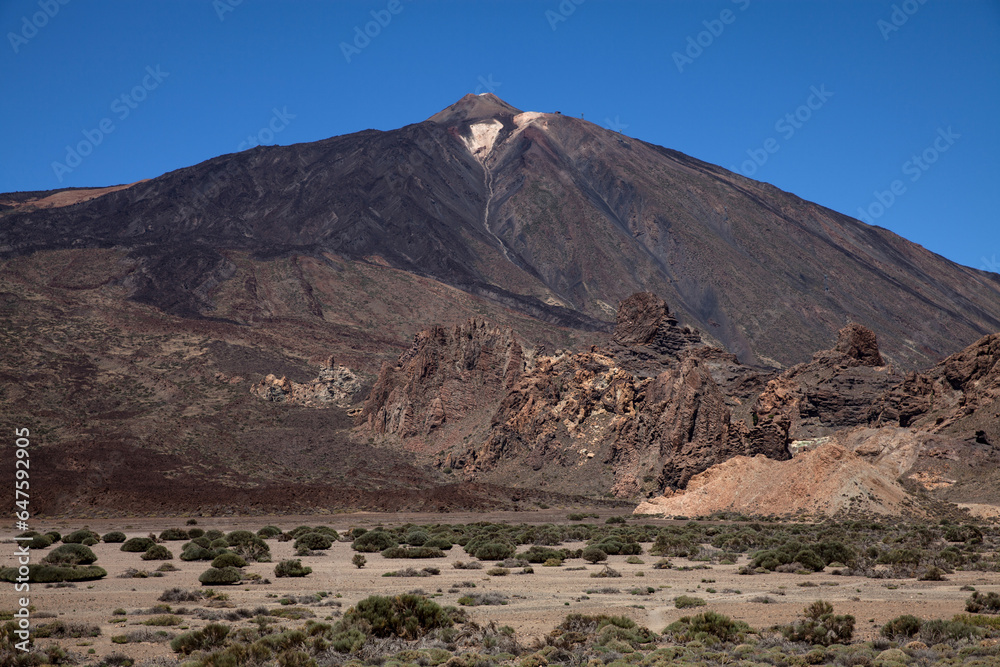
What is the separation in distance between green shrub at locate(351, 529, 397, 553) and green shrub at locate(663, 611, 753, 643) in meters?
20.5

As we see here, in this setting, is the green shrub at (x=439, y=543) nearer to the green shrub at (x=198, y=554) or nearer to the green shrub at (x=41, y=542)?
the green shrub at (x=198, y=554)

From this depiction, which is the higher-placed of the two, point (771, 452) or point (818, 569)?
point (771, 452)

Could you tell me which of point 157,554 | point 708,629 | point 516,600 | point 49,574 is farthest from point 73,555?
point 708,629


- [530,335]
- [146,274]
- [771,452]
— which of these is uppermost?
[146,274]

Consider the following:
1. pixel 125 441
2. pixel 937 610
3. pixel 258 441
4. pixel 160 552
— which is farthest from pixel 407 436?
pixel 937 610

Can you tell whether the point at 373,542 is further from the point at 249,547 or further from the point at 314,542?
the point at 249,547

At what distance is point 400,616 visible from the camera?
16.4 metres

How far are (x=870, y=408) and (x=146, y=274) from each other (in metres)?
144

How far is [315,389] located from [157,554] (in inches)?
3297

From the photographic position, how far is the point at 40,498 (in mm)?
57062

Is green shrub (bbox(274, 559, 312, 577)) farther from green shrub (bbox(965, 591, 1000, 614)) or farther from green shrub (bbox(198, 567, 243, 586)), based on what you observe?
green shrub (bbox(965, 591, 1000, 614))

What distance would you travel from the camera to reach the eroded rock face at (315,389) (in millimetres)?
111688

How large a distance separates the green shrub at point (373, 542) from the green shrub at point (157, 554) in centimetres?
740

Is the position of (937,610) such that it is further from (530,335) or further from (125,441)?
(530,335)
